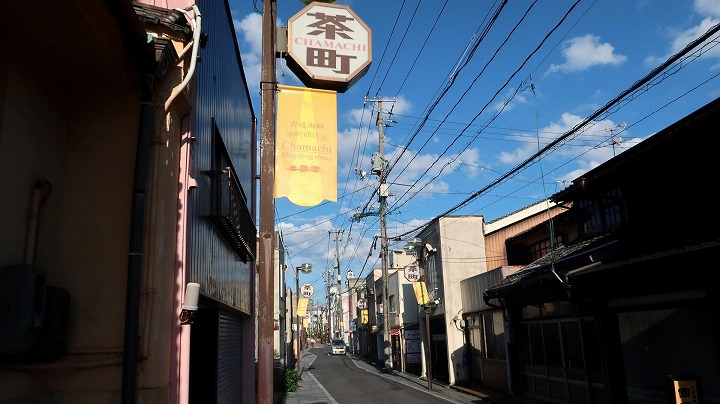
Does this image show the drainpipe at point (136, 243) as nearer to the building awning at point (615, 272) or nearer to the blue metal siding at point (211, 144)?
the blue metal siding at point (211, 144)

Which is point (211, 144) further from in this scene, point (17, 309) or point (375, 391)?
point (375, 391)

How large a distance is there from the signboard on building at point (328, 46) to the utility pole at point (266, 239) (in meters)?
0.64

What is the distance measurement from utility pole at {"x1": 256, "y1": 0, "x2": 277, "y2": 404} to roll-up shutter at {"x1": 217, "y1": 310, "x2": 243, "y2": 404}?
3.22 meters

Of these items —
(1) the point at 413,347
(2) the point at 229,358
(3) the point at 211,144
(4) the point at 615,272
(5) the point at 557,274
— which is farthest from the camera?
(1) the point at 413,347

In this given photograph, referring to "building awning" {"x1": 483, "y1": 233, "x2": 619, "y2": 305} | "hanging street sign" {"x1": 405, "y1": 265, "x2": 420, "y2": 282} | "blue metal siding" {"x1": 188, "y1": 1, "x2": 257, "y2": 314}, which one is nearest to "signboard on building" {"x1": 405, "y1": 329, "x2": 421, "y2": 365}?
"hanging street sign" {"x1": 405, "y1": 265, "x2": 420, "y2": 282}

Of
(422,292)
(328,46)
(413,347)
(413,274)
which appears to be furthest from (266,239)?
(413,347)

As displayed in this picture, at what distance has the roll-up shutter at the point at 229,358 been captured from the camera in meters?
8.48

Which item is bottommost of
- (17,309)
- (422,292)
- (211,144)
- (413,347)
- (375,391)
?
(375,391)

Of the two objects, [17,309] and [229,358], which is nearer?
[17,309]

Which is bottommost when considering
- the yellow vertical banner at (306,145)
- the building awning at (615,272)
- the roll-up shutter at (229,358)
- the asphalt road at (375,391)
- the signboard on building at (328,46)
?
the asphalt road at (375,391)

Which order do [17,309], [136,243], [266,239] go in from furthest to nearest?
[266,239] → [136,243] → [17,309]

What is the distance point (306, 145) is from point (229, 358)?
5.32m

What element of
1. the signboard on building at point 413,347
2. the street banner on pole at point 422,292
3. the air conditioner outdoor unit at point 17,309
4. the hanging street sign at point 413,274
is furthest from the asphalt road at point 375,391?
the air conditioner outdoor unit at point 17,309

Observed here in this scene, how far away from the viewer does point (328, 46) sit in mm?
6715
